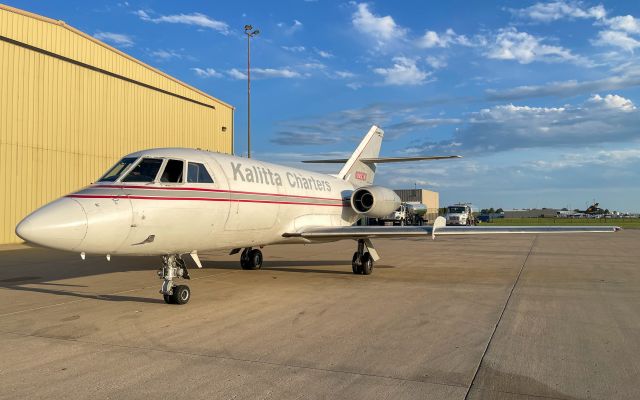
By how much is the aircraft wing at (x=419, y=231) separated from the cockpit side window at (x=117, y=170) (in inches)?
186

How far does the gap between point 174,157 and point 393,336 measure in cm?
517

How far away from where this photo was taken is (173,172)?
8570mm

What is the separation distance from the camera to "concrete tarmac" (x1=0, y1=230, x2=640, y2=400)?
4395 millimetres

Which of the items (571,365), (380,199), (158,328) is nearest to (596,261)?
(380,199)

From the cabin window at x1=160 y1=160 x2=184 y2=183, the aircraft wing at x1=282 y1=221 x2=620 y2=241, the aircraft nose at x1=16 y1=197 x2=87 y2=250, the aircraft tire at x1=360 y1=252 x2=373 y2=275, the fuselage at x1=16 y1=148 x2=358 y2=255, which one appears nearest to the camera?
the aircraft nose at x1=16 y1=197 x2=87 y2=250

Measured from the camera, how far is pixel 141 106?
91.7 ft

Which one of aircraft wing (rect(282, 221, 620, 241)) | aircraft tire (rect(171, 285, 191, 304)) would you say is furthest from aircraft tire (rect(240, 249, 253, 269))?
aircraft tire (rect(171, 285, 191, 304))

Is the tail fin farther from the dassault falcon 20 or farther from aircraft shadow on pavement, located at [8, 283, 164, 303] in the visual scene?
aircraft shadow on pavement, located at [8, 283, 164, 303]

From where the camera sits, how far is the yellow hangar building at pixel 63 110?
2178 centimetres

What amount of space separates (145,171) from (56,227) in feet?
6.52

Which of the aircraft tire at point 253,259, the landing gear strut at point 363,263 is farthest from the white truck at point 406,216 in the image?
the landing gear strut at point 363,263

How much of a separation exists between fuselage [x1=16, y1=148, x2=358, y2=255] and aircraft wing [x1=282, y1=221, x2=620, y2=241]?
0.68 m

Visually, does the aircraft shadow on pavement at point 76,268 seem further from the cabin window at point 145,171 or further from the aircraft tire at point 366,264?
the cabin window at point 145,171

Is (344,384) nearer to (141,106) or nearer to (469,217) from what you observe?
(141,106)
